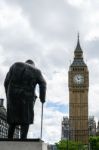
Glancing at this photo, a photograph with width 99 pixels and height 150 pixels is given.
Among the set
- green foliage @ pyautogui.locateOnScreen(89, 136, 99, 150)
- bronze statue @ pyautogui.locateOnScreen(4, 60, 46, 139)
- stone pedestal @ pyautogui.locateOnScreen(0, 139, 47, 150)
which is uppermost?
green foliage @ pyautogui.locateOnScreen(89, 136, 99, 150)

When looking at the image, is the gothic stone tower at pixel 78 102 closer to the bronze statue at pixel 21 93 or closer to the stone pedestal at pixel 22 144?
the bronze statue at pixel 21 93

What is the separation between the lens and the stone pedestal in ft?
47.7

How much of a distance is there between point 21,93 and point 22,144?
1.49m

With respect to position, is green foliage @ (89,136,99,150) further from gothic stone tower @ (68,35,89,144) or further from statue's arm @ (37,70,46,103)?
statue's arm @ (37,70,46,103)

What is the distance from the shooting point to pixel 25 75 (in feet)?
50.4

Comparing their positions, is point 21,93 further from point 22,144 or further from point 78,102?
point 78,102

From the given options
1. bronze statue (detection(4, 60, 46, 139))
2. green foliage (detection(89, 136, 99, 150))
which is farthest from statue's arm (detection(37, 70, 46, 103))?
green foliage (detection(89, 136, 99, 150))

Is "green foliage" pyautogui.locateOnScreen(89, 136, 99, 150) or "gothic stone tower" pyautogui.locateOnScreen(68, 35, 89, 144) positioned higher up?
"gothic stone tower" pyautogui.locateOnScreen(68, 35, 89, 144)

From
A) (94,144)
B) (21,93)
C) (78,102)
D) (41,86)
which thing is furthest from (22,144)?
(78,102)

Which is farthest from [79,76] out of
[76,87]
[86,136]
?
[86,136]

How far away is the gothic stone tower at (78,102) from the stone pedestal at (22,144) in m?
170

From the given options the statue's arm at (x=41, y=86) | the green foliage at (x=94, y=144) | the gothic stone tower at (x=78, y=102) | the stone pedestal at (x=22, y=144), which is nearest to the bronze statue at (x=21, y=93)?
the statue's arm at (x=41, y=86)

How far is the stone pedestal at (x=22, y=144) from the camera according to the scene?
14547 millimetres

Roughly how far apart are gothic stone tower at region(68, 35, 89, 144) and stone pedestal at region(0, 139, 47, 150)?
169898 mm
